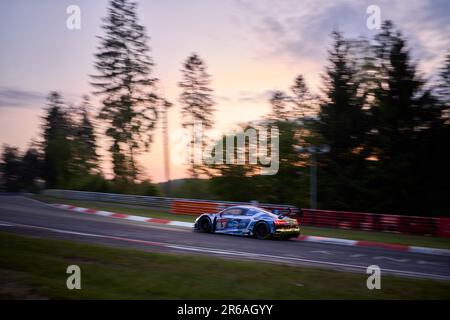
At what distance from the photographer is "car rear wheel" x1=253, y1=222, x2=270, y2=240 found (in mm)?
16609

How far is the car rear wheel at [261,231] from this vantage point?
1661cm

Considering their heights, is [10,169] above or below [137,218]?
above

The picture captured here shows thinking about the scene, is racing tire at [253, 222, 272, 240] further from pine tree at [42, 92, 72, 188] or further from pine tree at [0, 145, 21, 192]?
pine tree at [0, 145, 21, 192]

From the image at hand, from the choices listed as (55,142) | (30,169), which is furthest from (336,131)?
(30,169)

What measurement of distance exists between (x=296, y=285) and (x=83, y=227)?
11.3 meters

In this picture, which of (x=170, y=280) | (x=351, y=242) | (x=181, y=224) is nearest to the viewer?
(x=170, y=280)

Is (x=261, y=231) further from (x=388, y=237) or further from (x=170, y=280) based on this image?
(x=170, y=280)

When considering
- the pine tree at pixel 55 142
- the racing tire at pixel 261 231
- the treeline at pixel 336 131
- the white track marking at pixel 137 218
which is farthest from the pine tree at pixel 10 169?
the racing tire at pixel 261 231

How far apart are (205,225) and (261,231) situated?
2582 millimetres

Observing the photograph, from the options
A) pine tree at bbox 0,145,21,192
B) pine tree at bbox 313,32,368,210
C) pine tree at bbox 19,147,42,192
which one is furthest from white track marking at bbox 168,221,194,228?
pine tree at bbox 0,145,21,192

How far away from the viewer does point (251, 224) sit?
1705cm
